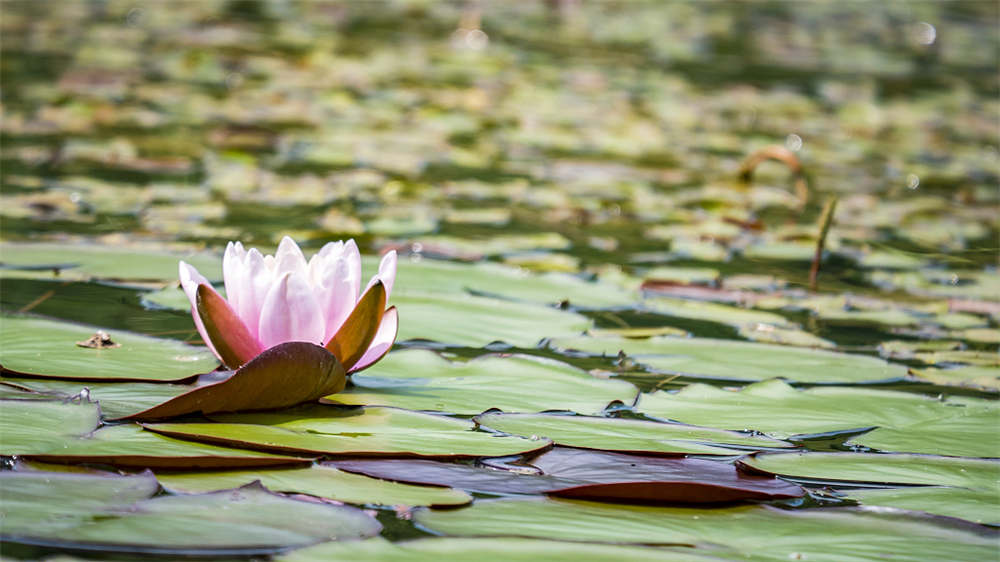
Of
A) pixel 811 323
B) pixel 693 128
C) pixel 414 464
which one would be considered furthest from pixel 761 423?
pixel 693 128

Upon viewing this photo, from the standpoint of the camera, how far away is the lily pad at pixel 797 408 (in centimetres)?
148

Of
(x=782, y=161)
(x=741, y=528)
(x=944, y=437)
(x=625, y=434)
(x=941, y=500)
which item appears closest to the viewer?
(x=741, y=528)

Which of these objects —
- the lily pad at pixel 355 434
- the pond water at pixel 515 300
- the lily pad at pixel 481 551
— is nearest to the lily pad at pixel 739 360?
the pond water at pixel 515 300

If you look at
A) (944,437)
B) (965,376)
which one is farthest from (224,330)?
(965,376)

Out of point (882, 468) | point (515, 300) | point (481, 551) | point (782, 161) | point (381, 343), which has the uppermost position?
point (782, 161)

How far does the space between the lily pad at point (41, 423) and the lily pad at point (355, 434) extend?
0.07m

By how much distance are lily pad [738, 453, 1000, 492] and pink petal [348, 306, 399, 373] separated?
49cm

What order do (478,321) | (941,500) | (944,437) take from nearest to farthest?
(941,500), (944,437), (478,321)

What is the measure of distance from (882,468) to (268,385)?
2.41 ft

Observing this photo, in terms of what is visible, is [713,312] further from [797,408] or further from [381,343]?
[381,343]

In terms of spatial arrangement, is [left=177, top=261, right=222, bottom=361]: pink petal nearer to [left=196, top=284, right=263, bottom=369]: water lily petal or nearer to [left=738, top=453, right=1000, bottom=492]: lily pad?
[left=196, top=284, right=263, bottom=369]: water lily petal

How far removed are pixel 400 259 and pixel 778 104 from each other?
11.2 feet

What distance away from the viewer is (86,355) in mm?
1520

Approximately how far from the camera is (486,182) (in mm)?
3387
